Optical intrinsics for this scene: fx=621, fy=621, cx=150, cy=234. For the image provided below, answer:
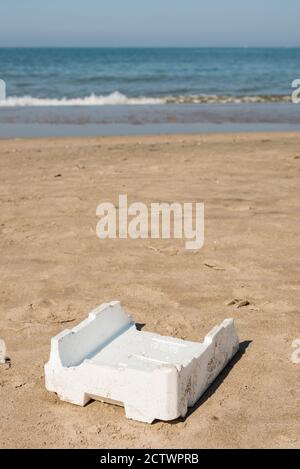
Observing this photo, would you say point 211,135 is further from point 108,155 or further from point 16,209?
point 16,209

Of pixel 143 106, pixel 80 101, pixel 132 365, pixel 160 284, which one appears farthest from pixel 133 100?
pixel 132 365

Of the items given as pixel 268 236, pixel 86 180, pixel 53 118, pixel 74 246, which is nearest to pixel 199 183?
pixel 86 180

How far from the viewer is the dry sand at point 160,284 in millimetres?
2697

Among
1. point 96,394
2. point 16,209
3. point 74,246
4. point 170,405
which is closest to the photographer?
point 170,405

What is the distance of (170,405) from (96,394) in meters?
0.37

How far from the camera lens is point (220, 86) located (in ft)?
86.8

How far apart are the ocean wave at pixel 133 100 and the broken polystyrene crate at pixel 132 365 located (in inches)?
693

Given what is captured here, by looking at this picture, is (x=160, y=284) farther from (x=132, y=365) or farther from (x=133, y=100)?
(x=133, y=100)

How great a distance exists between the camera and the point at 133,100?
830 inches

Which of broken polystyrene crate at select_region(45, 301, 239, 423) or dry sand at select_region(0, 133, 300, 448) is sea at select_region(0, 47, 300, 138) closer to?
dry sand at select_region(0, 133, 300, 448)

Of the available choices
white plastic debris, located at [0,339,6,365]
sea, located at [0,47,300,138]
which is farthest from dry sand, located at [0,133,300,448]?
sea, located at [0,47,300,138]

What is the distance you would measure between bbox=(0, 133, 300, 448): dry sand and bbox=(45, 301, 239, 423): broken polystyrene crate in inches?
3.0

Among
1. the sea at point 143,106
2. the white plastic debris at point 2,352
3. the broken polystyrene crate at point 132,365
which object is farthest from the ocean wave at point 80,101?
the broken polystyrene crate at point 132,365

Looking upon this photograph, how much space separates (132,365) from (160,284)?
4.33 feet
